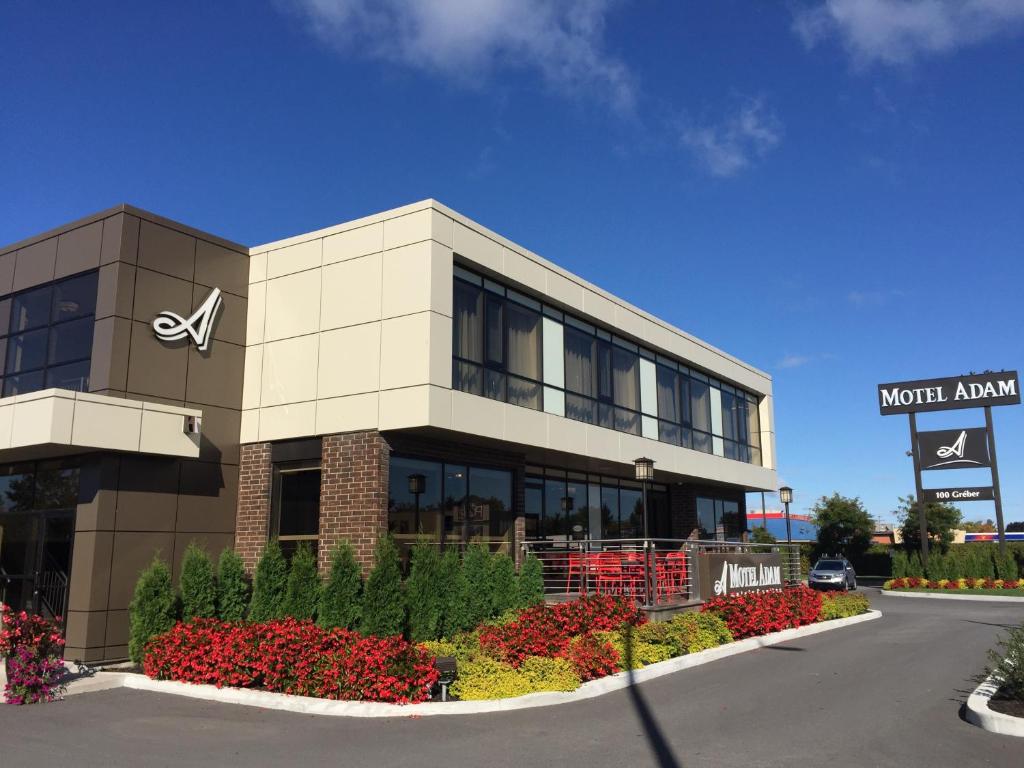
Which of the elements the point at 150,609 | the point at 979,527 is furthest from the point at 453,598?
the point at 979,527

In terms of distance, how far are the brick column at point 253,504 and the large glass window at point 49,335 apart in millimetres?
3359

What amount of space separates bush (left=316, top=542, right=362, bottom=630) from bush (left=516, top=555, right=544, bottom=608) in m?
3.61

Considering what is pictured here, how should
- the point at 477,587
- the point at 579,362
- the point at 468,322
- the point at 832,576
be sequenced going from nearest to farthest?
the point at 477,587
the point at 468,322
the point at 579,362
the point at 832,576

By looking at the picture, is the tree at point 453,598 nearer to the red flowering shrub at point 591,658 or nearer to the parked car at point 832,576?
the red flowering shrub at point 591,658

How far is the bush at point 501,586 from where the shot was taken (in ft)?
52.5

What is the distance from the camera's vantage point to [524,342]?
19016 millimetres

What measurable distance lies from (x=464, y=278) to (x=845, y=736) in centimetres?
1100

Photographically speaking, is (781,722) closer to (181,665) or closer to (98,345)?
(181,665)

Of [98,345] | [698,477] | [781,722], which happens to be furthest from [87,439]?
[698,477]

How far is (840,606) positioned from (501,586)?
10.9 meters

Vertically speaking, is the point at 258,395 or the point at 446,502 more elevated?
the point at 258,395

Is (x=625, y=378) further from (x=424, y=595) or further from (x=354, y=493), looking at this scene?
(x=424, y=595)

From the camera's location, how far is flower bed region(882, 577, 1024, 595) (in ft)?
117

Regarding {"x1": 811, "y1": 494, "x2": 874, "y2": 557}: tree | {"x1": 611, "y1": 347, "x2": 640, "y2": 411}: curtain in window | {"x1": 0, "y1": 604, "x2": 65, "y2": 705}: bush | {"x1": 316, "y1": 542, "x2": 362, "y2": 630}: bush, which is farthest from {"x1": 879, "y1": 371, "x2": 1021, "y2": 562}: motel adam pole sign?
{"x1": 0, "y1": 604, "x2": 65, "y2": 705}: bush
